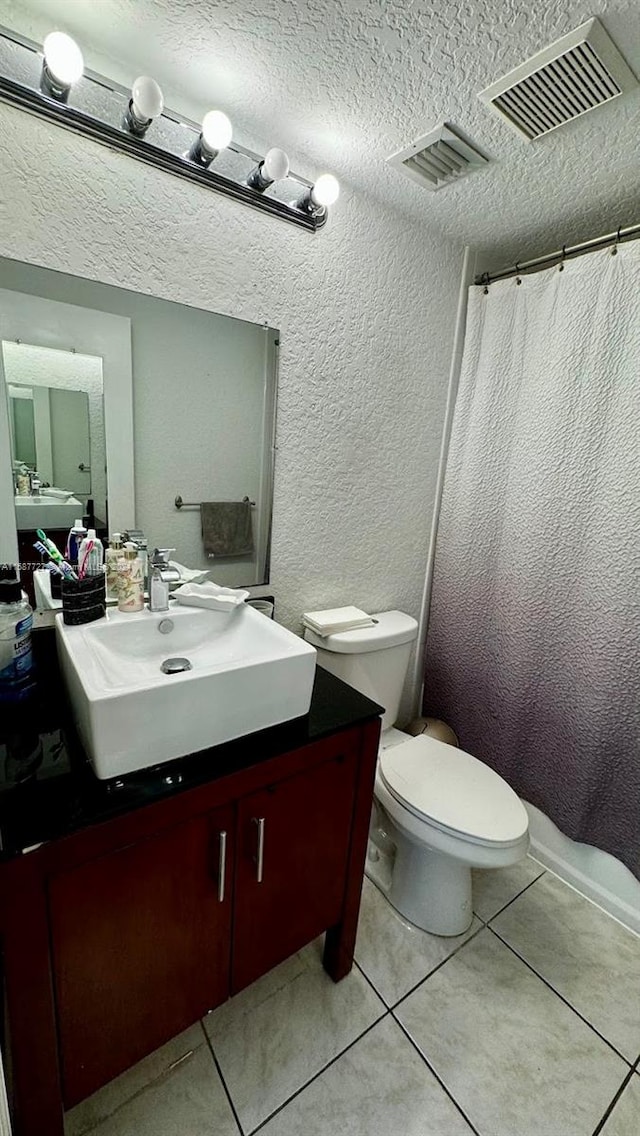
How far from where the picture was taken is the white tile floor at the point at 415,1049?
97 cm

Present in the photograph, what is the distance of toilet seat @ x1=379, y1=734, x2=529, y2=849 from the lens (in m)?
1.20

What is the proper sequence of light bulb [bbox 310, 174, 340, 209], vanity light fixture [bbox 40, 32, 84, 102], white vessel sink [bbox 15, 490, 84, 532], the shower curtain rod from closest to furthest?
vanity light fixture [bbox 40, 32, 84, 102]
white vessel sink [bbox 15, 490, 84, 532]
light bulb [bbox 310, 174, 340, 209]
the shower curtain rod

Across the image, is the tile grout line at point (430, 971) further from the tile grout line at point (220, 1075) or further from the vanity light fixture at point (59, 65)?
the vanity light fixture at point (59, 65)

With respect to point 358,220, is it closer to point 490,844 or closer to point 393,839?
point 490,844

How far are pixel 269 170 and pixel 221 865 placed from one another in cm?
149

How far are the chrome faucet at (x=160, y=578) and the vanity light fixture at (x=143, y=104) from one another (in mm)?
897

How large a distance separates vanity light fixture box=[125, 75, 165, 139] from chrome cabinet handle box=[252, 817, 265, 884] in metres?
1.39

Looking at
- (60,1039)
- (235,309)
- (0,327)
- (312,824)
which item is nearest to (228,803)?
(312,824)

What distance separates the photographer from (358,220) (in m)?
1.38

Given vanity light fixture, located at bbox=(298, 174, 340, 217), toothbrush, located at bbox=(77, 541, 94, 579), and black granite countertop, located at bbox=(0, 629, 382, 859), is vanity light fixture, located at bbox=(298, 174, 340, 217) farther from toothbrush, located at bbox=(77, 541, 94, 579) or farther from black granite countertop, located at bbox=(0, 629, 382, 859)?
black granite countertop, located at bbox=(0, 629, 382, 859)

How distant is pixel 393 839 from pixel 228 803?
925 mm

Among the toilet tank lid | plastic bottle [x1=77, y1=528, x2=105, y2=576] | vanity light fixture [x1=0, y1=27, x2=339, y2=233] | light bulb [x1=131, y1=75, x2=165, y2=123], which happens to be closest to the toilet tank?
the toilet tank lid

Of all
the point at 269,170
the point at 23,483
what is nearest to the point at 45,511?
the point at 23,483

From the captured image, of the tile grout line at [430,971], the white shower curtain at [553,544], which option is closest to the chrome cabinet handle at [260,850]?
the tile grout line at [430,971]
